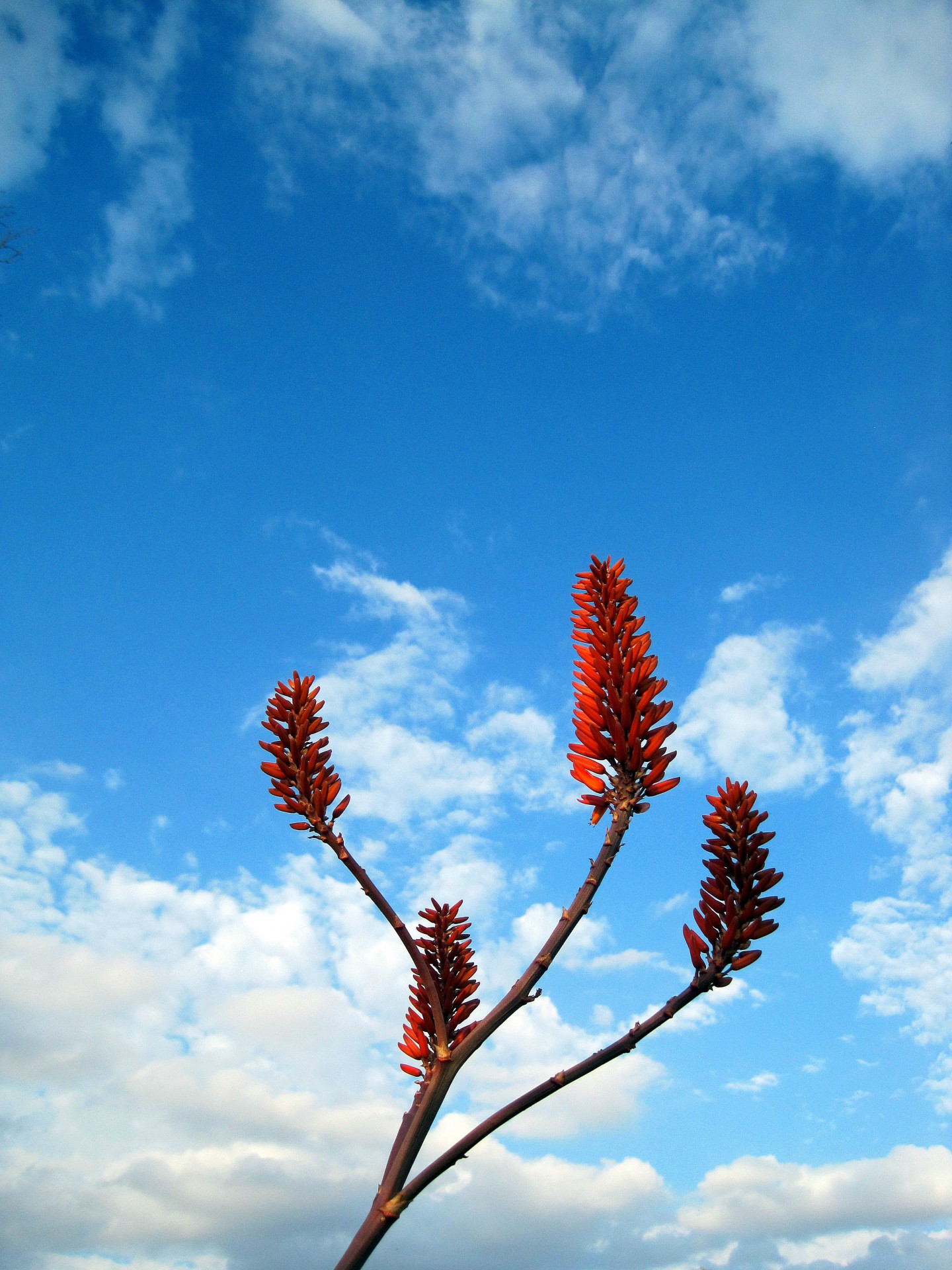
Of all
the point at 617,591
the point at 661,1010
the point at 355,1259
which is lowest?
the point at 355,1259

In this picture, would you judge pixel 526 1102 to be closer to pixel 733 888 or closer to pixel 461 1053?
pixel 461 1053

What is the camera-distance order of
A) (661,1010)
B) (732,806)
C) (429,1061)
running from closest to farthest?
(661,1010)
(732,806)
(429,1061)

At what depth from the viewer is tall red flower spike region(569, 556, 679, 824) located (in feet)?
12.5

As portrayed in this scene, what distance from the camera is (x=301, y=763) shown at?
4301 mm

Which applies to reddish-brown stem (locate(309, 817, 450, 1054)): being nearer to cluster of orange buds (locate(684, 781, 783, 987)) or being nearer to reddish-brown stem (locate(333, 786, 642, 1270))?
reddish-brown stem (locate(333, 786, 642, 1270))

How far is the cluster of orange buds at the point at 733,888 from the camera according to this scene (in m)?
3.60

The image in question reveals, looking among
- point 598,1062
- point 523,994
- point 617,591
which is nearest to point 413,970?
point 523,994

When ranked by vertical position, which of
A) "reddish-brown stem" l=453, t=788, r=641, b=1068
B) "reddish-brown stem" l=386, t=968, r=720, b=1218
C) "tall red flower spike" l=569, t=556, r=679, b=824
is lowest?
"reddish-brown stem" l=386, t=968, r=720, b=1218

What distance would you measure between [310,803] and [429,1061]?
4.32ft

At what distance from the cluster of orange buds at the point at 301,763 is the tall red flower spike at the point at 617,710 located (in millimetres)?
1206

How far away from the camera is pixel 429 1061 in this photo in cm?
406

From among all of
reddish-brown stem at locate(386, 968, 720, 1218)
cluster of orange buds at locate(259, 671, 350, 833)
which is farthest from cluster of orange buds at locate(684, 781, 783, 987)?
cluster of orange buds at locate(259, 671, 350, 833)

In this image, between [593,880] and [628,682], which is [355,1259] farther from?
[628,682]

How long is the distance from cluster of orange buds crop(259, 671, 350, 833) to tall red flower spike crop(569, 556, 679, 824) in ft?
3.96
